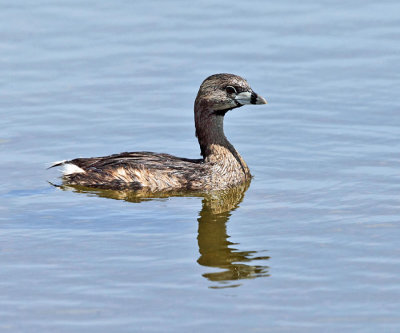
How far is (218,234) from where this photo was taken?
12.0 metres

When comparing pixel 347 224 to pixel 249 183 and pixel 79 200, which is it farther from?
pixel 79 200

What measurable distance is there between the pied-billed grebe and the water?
12.8 inches

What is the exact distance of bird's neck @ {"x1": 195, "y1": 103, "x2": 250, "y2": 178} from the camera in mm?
14430

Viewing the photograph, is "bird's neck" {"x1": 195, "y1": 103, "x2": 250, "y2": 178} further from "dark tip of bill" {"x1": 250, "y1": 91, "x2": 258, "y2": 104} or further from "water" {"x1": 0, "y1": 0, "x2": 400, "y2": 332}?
"dark tip of bill" {"x1": 250, "y1": 91, "x2": 258, "y2": 104}

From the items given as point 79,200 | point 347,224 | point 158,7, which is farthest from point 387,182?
point 158,7

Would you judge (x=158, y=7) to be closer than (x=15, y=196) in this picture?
No

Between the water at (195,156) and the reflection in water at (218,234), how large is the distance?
3 cm

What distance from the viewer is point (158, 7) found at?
20.7 meters

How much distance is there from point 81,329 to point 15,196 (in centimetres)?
440

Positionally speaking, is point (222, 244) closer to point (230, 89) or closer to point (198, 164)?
point (198, 164)

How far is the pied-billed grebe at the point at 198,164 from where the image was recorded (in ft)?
45.4

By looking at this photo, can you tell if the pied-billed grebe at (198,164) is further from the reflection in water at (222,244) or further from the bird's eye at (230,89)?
the reflection in water at (222,244)

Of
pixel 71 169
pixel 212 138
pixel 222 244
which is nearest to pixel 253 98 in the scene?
pixel 212 138

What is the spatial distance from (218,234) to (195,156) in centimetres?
353
